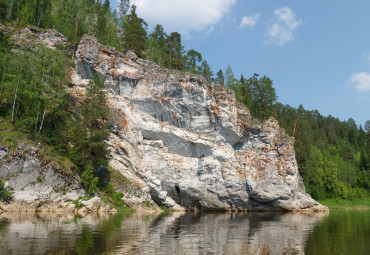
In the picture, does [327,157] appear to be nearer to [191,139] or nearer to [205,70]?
[205,70]

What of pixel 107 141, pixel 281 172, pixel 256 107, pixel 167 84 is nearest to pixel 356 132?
pixel 256 107

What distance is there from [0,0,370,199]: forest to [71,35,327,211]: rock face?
5.58 m

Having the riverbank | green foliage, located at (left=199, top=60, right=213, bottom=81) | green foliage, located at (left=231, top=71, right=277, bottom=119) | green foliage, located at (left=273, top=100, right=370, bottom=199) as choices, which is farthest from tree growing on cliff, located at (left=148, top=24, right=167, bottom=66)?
the riverbank

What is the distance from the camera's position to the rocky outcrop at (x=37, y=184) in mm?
27797

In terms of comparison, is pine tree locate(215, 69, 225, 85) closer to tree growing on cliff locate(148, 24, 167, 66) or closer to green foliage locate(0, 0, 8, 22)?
tree growing on cliff locate(148, 24, 167, 66)

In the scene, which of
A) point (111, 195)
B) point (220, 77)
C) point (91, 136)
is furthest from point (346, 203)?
point (91, 136)

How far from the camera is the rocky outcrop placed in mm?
27797

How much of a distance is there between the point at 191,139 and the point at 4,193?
26.5 meters

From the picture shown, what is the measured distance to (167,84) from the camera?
4659 cm

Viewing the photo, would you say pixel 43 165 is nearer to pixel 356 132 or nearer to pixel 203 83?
pixel 203 83

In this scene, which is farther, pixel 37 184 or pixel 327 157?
pixel 327 157

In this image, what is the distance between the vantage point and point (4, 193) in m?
26.7

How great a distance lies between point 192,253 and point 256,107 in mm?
54750

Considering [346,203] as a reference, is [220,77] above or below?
above
